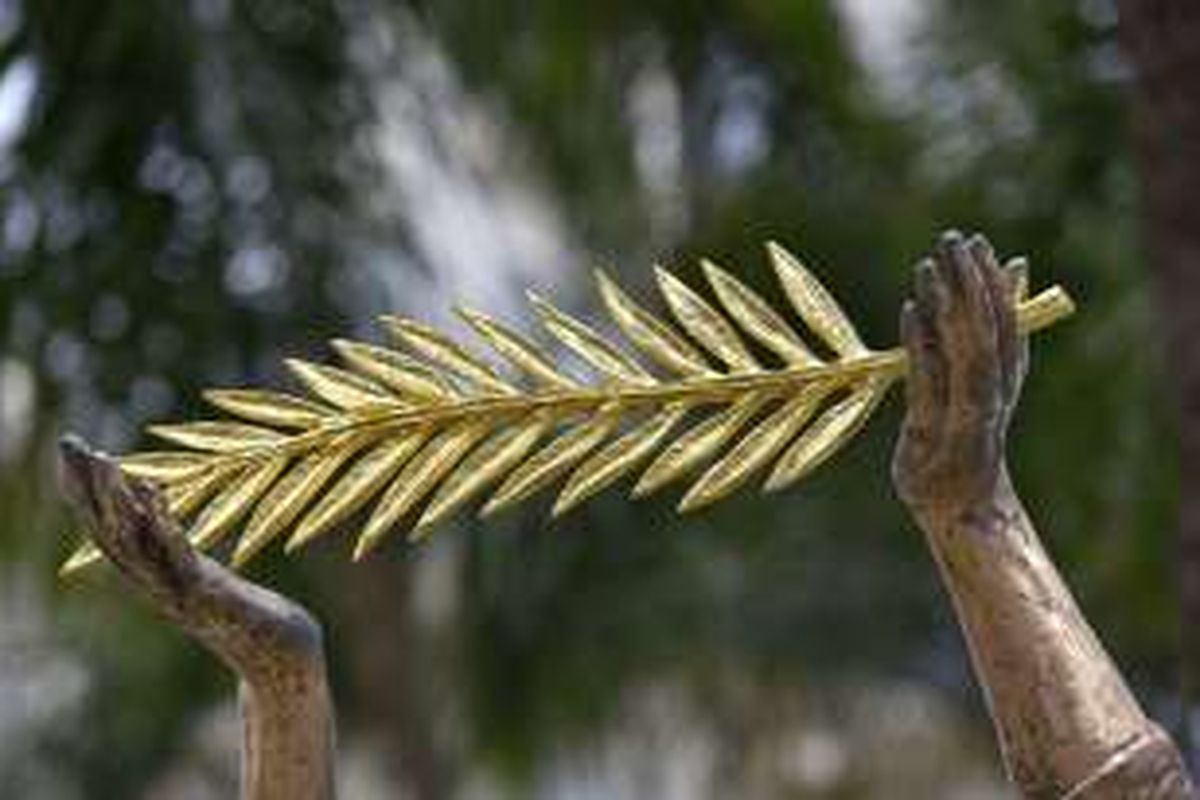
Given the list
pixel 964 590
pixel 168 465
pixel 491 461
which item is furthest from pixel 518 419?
pixel 964 590

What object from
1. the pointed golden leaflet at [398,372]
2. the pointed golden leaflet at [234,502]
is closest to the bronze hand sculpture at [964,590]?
the pointed golden leaflet at [234,502]

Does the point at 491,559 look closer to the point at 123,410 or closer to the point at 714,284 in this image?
the point at 123,410

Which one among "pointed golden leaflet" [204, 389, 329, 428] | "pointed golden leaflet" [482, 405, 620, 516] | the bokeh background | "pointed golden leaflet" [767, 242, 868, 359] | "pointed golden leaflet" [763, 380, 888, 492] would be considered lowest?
"pointed golden leaflet" [763, 380, 888, 492]

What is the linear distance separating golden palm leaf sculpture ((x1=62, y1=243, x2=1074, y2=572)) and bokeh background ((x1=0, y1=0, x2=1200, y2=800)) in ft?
8.41

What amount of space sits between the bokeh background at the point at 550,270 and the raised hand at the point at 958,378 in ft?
9.08

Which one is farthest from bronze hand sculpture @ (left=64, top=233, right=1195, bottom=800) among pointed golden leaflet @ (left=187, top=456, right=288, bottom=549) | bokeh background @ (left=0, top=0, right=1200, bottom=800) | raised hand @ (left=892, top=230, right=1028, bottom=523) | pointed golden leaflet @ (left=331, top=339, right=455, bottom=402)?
bokeh background @ (left=0, top=0, right=1200, bottom=800)

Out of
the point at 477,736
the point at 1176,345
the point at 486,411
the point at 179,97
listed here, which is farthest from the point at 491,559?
the point at 486,411

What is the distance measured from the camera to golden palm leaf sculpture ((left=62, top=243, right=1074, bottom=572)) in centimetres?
232

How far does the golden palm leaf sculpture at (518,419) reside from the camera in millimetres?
2320

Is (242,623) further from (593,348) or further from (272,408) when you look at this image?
(593,348)

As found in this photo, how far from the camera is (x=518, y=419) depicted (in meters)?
2.38

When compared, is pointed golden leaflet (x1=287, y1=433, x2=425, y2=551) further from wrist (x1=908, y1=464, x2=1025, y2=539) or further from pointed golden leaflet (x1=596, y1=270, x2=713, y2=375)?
wrist (x1=908, y1=464, x2=1025, y2=539)

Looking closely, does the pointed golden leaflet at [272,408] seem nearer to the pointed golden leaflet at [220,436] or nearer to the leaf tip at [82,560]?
the pointed golden leaflet at [220,436]

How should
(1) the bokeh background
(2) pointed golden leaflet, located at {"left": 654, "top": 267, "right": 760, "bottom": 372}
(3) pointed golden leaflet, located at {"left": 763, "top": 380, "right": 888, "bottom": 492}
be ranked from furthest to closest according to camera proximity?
(1) the bokeh background < (2) pointed golden leaflet, located at {"left": 654, "top": 267, "right": 760, "bottom": 372} < (3) pointed golden leaflet, located at {"left": 763, "top": 380, "right": 888, "bottom": 492}
